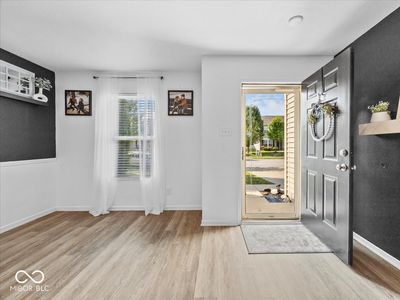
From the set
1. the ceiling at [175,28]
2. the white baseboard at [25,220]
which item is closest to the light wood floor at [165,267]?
the white baseboard at [25,220]

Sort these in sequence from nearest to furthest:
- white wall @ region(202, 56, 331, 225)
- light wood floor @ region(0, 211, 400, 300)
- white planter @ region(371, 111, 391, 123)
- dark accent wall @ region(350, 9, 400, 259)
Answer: light wood floor @ region(0, 211, 400, 300), white planter @ region(371, 111, 391, 123), dark accent wall @ region(350, 9, 400, 259), white wall @ region(202, 56, 331, 225)

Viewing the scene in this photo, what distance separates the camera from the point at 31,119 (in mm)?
3836

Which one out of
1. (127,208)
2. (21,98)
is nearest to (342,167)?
(127,208)

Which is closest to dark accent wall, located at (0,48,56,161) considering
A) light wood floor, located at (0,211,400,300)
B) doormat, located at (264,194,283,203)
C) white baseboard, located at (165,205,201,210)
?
light wood floor, located at (0,211,400,300)

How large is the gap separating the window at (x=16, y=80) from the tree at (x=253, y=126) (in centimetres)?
333

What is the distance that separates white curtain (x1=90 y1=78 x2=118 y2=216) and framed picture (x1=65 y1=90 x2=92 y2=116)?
0.25 metres

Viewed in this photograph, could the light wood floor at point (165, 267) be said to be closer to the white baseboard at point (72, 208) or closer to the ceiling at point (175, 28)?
the white baseboard at point (72, 208)

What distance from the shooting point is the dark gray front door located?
2344mm

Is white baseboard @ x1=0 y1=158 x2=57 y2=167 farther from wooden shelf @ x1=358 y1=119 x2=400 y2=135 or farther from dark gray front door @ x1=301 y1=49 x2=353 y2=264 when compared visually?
wooden shelf @ x1=358 y1=119 x2=400 y2=135

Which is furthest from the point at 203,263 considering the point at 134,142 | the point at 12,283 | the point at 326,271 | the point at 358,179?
the point at 134,142

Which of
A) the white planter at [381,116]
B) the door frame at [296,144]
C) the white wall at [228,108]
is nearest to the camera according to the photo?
the white planter at [381,116]

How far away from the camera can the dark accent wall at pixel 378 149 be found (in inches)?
91.4

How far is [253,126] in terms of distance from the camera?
3.81 metres

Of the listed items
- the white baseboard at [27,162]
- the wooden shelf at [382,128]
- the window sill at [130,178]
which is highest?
the wooden shelf at [382,128]
